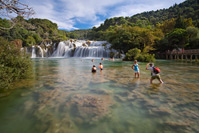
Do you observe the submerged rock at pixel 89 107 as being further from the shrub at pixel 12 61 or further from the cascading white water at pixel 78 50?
the cascading white water at pixel 78 50

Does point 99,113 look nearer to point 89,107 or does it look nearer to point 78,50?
point 89,107

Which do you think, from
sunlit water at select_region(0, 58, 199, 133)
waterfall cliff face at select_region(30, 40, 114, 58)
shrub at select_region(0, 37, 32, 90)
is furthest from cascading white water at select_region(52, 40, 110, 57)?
sunlit water at select_region(0, 58, 199, 133)

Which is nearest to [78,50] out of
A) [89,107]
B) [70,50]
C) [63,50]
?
[70,50]

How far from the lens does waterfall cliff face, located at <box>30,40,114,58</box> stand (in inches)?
1876

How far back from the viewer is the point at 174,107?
512 cm

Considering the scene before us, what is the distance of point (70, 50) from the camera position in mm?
51500

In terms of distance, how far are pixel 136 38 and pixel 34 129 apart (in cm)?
3817

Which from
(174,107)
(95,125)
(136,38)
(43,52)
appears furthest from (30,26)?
(43,52)

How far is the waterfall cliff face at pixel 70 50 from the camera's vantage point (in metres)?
47.6

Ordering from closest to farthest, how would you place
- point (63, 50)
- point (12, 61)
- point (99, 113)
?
point (99, 113), point (12, 61), point (63, 50)

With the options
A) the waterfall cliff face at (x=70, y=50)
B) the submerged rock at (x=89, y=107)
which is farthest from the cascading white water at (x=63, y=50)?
the submerged rock at (x=89, y=107)

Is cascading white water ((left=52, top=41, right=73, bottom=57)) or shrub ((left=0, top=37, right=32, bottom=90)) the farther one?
cascading white water ((left=52, top=41, right=73, bottom=57))

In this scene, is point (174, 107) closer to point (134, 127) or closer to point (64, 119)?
point (134, 127)

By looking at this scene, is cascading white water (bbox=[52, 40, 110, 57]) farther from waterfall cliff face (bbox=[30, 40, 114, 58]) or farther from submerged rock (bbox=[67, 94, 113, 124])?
submerged rock (bbox=[67, 94, 113, 124])
